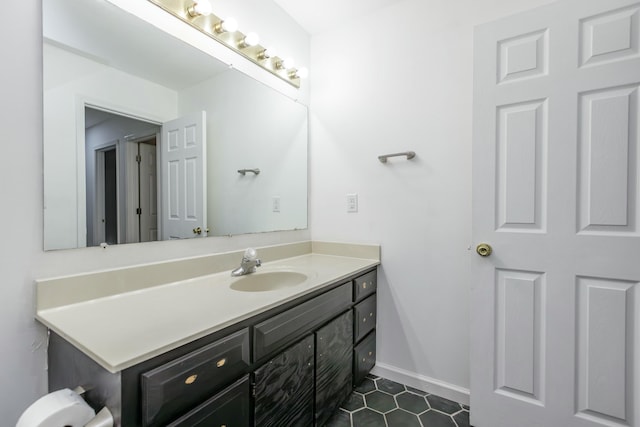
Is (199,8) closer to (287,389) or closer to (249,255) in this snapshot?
(249,255)

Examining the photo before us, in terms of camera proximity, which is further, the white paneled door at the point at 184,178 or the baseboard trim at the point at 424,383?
the baseboard trim at the point at 424,383

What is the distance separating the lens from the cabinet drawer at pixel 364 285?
64.4 inches

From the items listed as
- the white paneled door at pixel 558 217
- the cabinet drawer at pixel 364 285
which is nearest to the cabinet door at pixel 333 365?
the cabinet drawer at pixel 364 285

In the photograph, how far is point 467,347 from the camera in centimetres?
162

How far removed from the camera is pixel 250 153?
69.5 inches

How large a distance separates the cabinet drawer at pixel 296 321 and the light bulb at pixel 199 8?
1.38 m

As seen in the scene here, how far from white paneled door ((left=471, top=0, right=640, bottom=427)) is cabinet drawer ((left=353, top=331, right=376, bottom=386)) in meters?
0.57

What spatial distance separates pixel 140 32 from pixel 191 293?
1085 mm

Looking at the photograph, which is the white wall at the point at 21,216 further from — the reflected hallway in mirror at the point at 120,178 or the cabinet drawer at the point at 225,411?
the cabinet drawer at the point at 225,411

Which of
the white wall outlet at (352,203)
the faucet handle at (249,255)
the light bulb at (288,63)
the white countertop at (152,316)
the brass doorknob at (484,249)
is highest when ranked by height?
the light bulb at (288,63)

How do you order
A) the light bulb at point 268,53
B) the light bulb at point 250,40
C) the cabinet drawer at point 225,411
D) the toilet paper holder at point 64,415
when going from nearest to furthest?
the toilet paper holder at point 64,415 < the cabinet drawer at point 225,411 < the light bulb at point 250,40 < the light bulb at point 268,53

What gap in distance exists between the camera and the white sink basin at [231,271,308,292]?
146 centimetres

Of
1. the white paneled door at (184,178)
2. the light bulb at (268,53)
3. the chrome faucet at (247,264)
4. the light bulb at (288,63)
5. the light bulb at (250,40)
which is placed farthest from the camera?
the light bulb at (288,63)

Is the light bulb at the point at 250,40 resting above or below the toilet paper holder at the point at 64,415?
above
